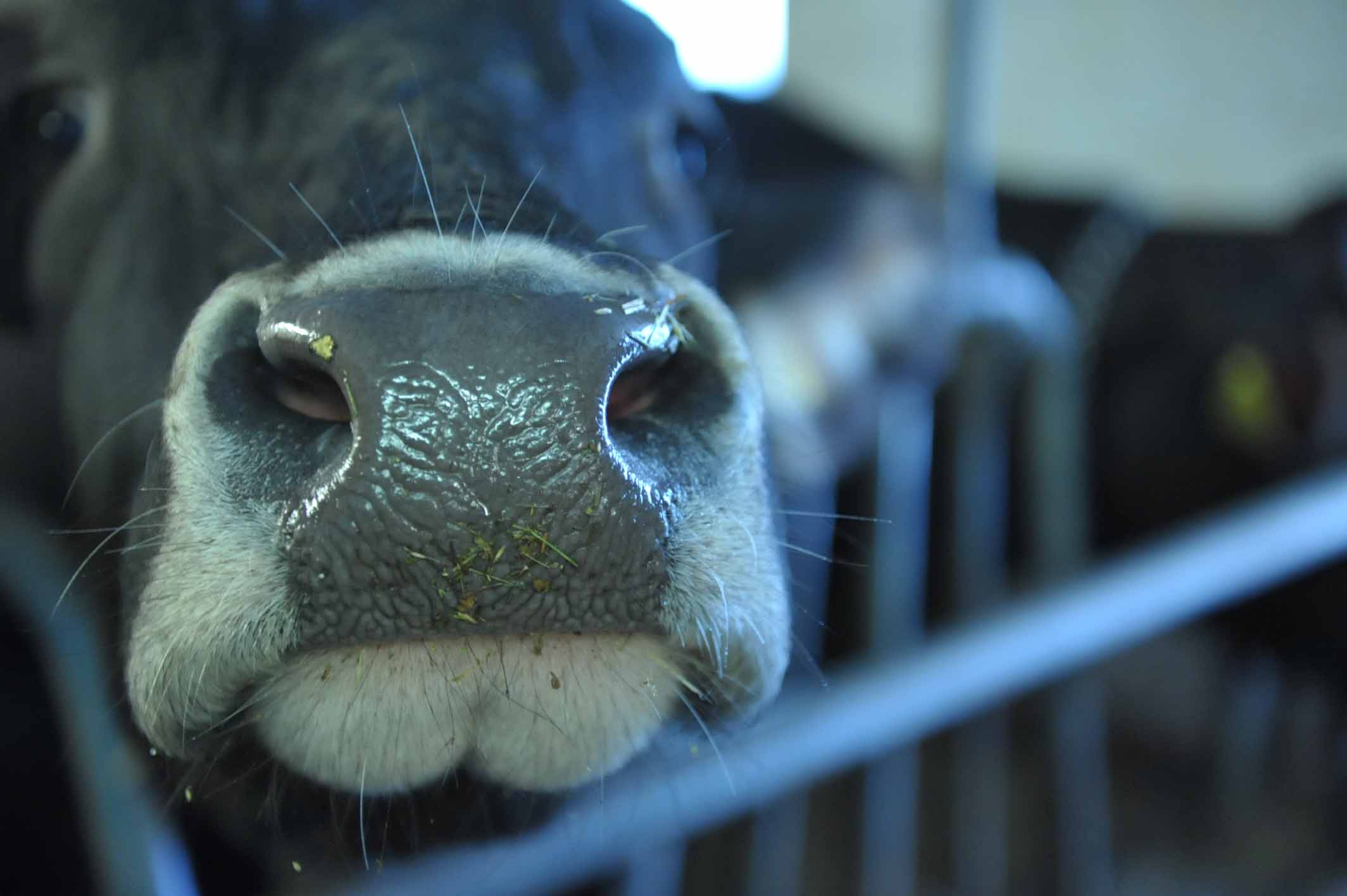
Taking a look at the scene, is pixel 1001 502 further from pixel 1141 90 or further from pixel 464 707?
pixel 464 707

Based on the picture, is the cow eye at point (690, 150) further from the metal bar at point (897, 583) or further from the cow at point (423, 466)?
the metal bar at point (897, 583)

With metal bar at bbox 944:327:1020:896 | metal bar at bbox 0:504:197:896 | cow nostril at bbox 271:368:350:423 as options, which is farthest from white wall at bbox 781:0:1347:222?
cow nostril at bbox 271:368:350:423

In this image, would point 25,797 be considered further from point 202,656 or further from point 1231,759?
point 1231,759

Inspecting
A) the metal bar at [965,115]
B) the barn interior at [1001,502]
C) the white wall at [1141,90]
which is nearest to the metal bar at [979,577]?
the barn interior at [1001,502]

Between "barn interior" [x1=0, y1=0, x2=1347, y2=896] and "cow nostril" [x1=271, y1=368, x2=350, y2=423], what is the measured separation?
312mm

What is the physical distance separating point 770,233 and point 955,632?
47.1 inches

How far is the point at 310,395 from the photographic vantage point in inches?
28.5

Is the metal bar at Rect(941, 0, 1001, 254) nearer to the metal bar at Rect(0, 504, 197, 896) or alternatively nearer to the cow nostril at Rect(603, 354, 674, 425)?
the cow nostril at Rect(603, 354, 674, 425)

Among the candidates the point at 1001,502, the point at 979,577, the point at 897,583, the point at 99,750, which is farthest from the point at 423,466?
the point at 1001,502

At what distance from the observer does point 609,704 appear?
0.71 meters

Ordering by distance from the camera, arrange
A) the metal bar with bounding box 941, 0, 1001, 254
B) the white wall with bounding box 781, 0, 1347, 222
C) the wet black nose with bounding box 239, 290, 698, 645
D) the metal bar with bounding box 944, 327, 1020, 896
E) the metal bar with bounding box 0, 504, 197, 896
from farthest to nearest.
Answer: the white wall with bounding box 781, 0, 1347, 222, the metal bar with bounding box 944, 327, 1020, 896, the metal bar with bounding box 941, 0, 1001, 254, the metal bar with bounding box 0, 504, 197, 896, the wet black nose with bounding box 239, 290, 698, 645

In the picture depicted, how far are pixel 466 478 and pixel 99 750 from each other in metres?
0.67

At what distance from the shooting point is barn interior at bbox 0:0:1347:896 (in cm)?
129

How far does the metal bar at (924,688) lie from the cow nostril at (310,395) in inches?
16.7
